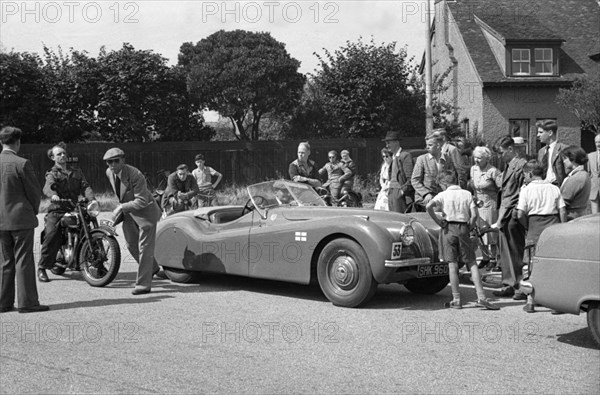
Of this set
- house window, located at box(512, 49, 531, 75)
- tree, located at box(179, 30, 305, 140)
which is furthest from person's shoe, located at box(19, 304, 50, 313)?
tree, located at box(179, 30, 305, 140)

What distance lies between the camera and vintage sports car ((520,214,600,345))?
6.12m

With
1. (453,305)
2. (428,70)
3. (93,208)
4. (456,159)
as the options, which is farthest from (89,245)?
(428,70)

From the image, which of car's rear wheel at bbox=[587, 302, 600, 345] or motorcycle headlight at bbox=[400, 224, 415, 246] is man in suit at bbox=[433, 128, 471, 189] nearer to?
motorcycle headlight at bbox=[400, 224, 415, 246]

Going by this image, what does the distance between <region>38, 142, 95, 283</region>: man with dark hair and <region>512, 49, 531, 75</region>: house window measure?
2927 centimetres

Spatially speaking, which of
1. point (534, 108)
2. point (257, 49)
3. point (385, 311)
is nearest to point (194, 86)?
point (257, 49)

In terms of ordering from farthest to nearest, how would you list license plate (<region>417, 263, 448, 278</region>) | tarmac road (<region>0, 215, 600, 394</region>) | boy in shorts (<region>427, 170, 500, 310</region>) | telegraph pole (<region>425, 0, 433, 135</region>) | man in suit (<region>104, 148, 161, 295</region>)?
telegraph pole (<region>425, 0, 433, 135</region>) → man in suit (<region>104, 148, 161, 295</region>) → license plate (<region>417, 263, 448, 278</region>) → boy in shorts (<region>427, 170, 500, 310</region>) → tarmac road (<region>0, 215, 600, 394</region>)

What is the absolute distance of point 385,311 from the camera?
26.6 ft

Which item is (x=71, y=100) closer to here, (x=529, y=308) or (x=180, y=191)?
(x=180, y=191)

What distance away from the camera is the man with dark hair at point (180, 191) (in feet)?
43.8

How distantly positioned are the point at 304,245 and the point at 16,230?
322cm

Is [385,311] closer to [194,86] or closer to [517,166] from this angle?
[517,166]

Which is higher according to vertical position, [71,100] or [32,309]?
[71,100]

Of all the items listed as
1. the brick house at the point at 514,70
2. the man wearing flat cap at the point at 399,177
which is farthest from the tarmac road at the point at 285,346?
the brick house at the point at 514,70

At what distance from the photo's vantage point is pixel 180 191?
44.7 feet
